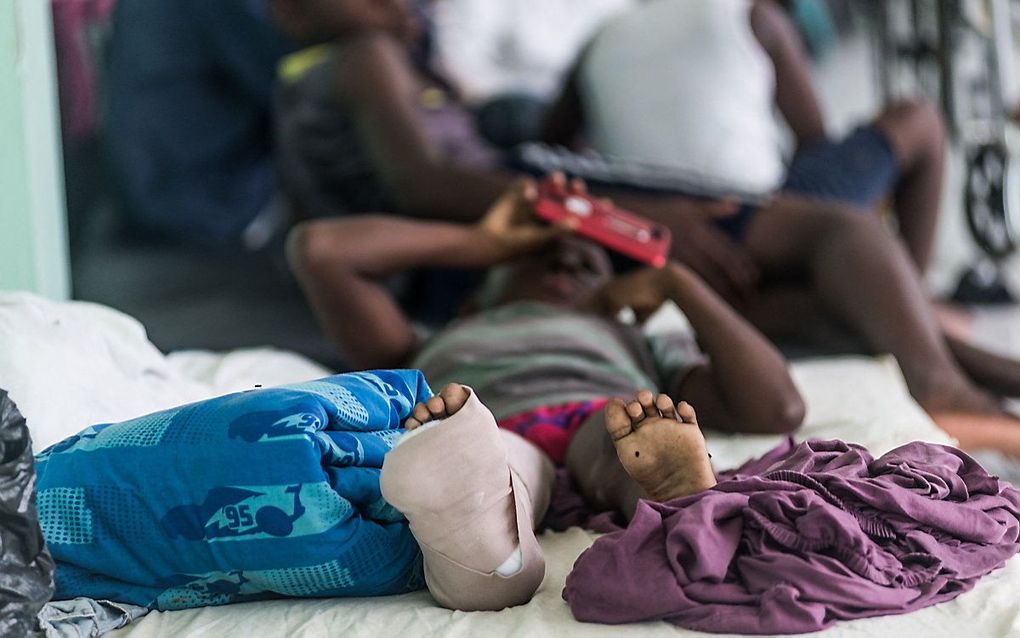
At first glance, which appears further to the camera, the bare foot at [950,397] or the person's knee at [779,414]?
the bare foot at [950,397]

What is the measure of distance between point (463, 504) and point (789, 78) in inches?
55.3

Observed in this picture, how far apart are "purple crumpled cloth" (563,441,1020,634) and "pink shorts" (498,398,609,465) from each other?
32cm

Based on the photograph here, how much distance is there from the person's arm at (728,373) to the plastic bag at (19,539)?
2.43 feet

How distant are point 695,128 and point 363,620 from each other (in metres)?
1.25

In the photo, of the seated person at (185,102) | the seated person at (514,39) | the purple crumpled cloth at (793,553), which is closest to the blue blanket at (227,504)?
the purple crumpled cloth at (793,553)

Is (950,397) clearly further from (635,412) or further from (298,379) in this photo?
(298,379)

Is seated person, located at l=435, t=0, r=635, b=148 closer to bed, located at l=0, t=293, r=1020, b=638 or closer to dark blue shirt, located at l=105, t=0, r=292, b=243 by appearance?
dark blue shirt, located at l=105, t=0, r=292, b=243

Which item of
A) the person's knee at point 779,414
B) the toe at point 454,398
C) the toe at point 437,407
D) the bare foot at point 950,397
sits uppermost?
the toe at point 454,398

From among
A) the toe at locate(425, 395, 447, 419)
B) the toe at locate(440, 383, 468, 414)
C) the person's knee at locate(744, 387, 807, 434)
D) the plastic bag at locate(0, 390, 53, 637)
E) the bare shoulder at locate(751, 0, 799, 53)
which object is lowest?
the person's knee at locate(744, 387, 807, 434)

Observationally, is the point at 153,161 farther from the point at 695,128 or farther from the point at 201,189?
the point at 695,128

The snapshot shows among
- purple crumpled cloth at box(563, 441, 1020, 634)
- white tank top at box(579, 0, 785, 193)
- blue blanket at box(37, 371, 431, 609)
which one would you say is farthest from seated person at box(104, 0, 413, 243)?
purple crumpled cloth at box(563, 441, 1020, 634)

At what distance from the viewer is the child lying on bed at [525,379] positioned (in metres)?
0.88

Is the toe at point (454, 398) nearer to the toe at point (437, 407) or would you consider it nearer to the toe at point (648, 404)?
the toe at point (437, 407)

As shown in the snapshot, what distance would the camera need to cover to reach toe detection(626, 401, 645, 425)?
0.97m
